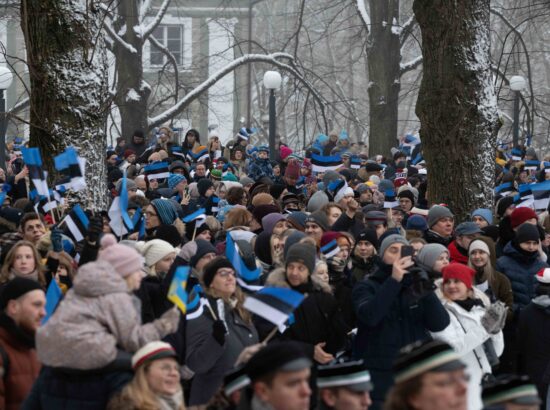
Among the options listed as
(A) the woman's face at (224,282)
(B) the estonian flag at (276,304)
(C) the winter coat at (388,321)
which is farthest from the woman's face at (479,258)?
(B) the estonian flag at (276,304)

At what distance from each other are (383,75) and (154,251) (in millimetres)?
18170

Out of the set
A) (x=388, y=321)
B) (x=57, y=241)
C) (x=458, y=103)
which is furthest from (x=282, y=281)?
(x=458, y=103)

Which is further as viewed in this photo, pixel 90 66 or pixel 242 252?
pixel 90 66

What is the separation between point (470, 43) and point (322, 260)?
5294 mm

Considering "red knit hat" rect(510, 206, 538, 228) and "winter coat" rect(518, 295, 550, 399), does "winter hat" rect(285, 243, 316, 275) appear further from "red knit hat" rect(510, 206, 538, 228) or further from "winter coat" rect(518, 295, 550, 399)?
"red knit hat" rect(510, 206, 538, 228)

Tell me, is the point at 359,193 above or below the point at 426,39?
below

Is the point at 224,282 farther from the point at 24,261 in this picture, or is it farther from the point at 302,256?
the point at 24,261

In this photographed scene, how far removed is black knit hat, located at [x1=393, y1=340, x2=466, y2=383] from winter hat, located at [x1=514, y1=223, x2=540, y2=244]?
5935 mm

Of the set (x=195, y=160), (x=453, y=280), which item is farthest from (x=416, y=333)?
(x=195, y=160)

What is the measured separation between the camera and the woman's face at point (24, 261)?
8.77 meters

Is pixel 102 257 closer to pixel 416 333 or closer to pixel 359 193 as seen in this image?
pixel 416 333

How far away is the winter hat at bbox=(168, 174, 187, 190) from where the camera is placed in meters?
16.1

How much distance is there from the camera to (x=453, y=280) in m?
9.23

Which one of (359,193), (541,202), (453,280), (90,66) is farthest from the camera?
(359,193)
